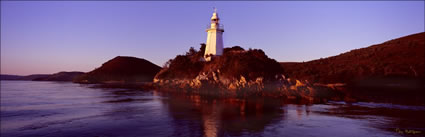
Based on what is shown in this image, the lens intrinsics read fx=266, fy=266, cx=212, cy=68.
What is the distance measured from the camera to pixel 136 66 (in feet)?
548

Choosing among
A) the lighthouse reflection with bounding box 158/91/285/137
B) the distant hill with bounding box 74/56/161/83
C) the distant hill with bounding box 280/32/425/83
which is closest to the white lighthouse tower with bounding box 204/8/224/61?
the distant hill with bounding box 280/32/425/83

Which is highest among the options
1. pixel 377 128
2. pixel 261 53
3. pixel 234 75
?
pixel 261 53

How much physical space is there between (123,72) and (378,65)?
127903 millimetres

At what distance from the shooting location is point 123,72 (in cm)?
15400

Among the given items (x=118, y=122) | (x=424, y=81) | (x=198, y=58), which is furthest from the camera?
(x=198, y=58)

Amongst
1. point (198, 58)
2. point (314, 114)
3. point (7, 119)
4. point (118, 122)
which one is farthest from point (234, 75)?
point (7, 119)

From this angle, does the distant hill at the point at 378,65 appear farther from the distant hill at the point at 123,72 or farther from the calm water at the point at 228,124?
the distant hill at the point at 123,72

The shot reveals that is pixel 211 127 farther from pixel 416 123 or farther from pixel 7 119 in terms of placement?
pixel 7 119

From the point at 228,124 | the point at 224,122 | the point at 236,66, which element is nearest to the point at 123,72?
the point at 236,66

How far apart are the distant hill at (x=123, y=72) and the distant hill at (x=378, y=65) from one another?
3509 inches

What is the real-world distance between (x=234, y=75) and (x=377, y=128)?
92.9ft

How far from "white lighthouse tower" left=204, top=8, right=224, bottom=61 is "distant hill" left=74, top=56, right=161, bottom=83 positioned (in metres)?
86.4

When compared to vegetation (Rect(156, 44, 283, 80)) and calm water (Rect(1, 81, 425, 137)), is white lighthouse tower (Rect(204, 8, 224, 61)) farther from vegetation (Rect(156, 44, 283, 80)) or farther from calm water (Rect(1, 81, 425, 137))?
calm water (Rect(1, 81, 425, 137))

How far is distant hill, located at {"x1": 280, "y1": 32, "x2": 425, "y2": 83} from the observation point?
5944 centimetres
